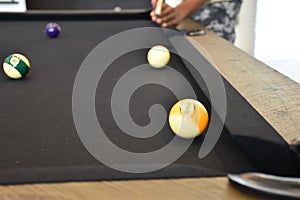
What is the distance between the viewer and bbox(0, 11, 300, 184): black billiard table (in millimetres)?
579

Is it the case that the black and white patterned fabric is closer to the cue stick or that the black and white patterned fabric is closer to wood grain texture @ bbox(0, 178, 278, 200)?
the cue stick

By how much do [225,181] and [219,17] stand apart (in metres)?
2.47

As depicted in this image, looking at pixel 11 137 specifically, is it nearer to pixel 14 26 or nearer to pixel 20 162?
pixel 20 162

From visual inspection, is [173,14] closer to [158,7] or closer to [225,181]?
[158,7]

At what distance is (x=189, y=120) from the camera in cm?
73

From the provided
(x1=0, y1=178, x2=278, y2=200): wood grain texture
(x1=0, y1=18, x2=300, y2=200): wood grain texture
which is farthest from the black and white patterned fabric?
(x1=0, y1=178, x2=278, y2=200): wood grain texture

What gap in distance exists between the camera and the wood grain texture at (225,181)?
50cm

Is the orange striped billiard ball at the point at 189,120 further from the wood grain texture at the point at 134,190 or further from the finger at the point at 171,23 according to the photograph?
the finger at the point at 171,23

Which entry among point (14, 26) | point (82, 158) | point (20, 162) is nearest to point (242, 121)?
point (82, 158)

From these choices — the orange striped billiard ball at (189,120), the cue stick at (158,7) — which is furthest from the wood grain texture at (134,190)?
the cue stick at (158,7)

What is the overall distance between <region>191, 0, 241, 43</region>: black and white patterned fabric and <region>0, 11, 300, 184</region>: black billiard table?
4.13 ft

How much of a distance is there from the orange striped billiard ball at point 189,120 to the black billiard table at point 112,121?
0.05 feet

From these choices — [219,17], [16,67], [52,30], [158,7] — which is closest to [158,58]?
[16,67]

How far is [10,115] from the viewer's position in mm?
879
